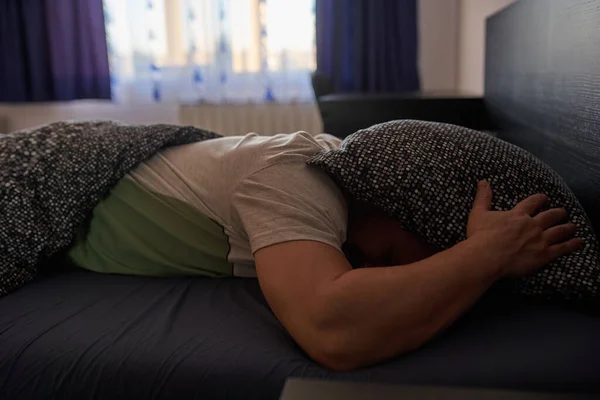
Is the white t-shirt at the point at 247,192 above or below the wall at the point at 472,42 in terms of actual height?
below

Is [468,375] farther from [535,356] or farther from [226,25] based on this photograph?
[226,25]

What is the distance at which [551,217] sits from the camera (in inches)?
31.6

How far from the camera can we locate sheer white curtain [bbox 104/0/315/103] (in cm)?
293

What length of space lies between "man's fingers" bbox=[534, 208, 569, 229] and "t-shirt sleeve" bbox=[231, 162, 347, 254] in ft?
0.93

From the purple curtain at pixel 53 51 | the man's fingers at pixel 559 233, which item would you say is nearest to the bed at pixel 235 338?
the man's fingers at pixel 559 233

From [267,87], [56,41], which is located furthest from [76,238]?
[56,41]

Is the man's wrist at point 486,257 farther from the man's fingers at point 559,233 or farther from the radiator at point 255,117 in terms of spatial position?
the radiator at point 255,117

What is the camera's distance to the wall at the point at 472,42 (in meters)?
2.34

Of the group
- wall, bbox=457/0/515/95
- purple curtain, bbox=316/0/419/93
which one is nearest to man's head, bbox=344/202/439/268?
wall, bbox=457/0/515/95

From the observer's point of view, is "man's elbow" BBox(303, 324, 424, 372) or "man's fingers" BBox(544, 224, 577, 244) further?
"man's fingers" BBox(544, 224, 577, 244)

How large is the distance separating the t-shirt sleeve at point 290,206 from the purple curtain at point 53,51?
7.94ft

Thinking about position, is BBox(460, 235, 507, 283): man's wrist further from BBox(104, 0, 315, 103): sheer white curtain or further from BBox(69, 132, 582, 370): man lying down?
BBox(104, 0, 315, 103): sheer white curtain

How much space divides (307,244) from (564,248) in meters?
0.36

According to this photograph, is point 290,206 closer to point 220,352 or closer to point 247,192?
point 247,192
